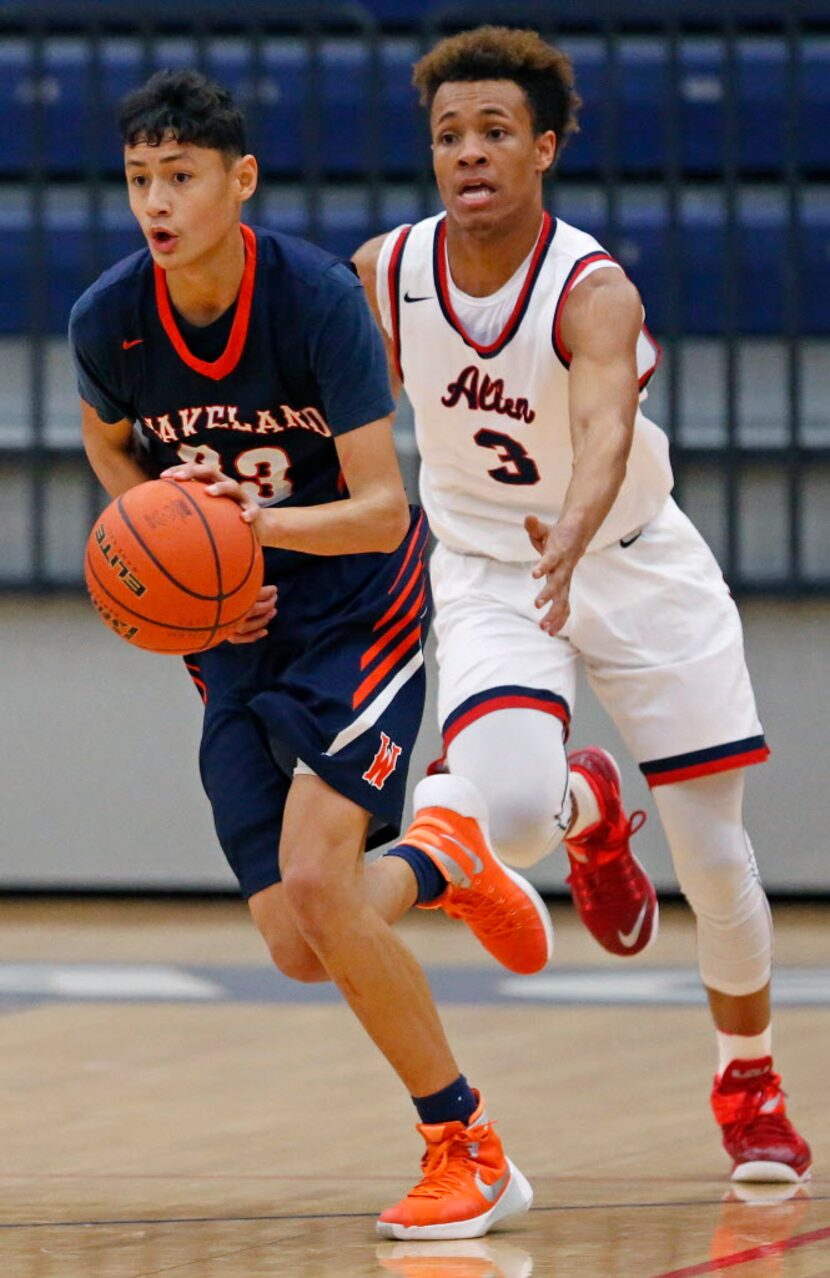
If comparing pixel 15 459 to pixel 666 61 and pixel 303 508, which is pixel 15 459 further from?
pixel 303 508

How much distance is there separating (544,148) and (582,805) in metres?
1.35

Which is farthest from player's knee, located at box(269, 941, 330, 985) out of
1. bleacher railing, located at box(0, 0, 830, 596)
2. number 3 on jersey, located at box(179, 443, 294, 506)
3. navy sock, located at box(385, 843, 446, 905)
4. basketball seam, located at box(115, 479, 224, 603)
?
bleacher railing, located at box(0, 0, 830, 596)

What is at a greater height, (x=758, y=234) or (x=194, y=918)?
(x=758, y=234)

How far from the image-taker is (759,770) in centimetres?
721

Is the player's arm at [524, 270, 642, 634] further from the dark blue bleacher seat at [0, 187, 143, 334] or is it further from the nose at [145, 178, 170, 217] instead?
the dark blue bleacher seat at [0, 187, 143, 334]

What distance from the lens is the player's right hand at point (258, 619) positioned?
364 cm

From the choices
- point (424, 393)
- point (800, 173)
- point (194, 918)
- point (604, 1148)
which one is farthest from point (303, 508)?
point (800, 173)

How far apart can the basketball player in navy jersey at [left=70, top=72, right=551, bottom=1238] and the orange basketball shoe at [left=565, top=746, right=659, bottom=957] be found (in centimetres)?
84

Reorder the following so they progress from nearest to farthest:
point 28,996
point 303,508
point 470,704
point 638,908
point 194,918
Answer: 1. point 303,508
2. point 470,704
3. point 638,908
4. point 28,996
5. point 194,918

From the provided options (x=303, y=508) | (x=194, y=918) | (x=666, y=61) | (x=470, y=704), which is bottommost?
(x=194, y=918)

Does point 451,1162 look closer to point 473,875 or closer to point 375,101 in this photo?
point 473,875

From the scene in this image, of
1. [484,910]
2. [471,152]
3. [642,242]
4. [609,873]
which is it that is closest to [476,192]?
[471,152]

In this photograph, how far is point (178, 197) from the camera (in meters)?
3.52

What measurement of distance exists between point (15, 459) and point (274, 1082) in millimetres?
3167
